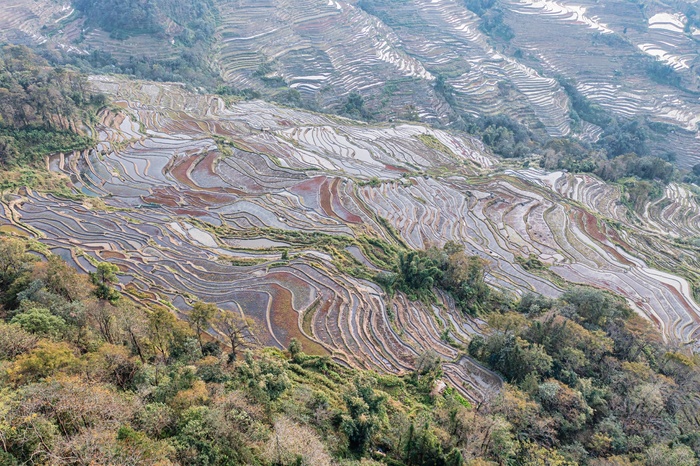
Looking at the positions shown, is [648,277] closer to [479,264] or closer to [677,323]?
[677,323]

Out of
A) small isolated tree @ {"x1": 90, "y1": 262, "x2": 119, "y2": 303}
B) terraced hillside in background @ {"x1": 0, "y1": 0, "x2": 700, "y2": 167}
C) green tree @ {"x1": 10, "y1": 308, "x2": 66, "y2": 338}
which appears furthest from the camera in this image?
terraced hillside in background @ {"x1": 0, "y1": 0, "x2": 700, "y2": 167}

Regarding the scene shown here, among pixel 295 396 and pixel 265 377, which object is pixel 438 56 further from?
pixel 265 377

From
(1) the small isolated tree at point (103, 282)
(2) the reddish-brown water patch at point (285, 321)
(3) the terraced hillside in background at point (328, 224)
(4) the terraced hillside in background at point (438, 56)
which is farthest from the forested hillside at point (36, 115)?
(4) the terraced hillside in background at point (438, 56)

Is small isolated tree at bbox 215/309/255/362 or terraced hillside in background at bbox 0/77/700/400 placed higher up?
small isolated tree at bbox 215/309/255/362

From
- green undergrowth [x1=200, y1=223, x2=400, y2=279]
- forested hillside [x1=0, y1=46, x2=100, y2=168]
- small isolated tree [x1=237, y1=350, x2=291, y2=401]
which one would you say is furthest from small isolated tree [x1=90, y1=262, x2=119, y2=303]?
forested hillside [x1=0, y1=46, x2=100, y2=168]

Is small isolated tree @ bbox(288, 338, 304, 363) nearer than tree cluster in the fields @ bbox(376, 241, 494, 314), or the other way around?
small isolated tree @ bbox(288, 338, 304, 363)

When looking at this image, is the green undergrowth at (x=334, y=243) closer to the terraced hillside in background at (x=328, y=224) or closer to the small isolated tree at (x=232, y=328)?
the terraced hillside in background at (x=328, y=224)

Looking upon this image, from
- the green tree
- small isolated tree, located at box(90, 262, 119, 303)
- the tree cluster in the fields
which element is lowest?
the tree cluster in the fields

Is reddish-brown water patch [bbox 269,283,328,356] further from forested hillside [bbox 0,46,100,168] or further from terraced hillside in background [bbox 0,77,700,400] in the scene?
forested hillside [bbox 0,46,100,168]
